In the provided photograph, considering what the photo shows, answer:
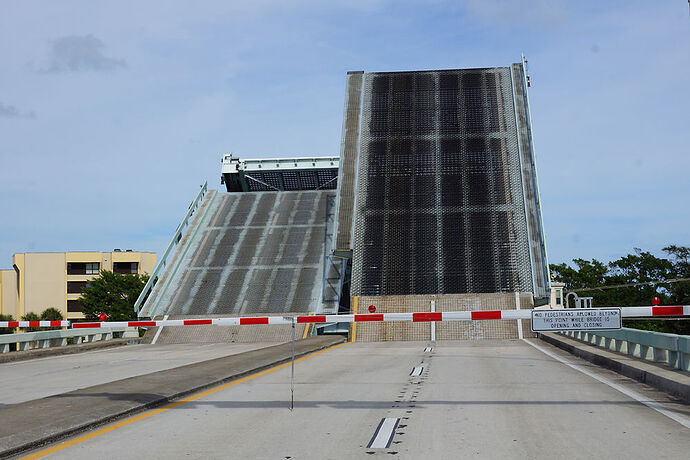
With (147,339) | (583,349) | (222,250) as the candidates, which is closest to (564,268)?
(222,250)

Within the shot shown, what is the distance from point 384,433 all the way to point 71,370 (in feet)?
41.1

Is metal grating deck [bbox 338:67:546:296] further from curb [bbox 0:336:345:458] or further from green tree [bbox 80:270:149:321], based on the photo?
green tree [bbox 80:270:149:321]

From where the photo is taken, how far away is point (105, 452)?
770cm

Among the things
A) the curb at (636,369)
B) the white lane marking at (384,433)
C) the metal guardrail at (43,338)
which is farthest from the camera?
the metal guardrail at (43,338)

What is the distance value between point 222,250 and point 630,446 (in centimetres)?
3550

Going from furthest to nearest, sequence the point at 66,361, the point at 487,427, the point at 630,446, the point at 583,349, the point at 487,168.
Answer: the point at 487,168 → the point at 66,361 → the point at 583,349 → the point at 487,427 → the point at 630,446

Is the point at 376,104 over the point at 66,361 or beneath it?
over

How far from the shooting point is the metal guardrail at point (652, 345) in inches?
526

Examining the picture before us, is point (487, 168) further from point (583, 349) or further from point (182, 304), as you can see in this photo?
point (583, 349)

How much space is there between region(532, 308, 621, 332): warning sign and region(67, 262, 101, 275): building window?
10545 cm

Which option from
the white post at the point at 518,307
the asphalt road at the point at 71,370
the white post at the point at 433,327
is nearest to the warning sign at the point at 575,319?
the asphalt road at the point at 71,370

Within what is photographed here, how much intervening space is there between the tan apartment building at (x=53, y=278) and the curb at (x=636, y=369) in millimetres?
95316

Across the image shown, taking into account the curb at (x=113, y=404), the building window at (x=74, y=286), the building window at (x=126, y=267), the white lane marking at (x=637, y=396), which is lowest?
the white lane marking at (x=637, y=396)

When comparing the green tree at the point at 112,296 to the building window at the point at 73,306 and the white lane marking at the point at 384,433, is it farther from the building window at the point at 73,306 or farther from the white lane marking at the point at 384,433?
the white lane marking at the point at 384,433
